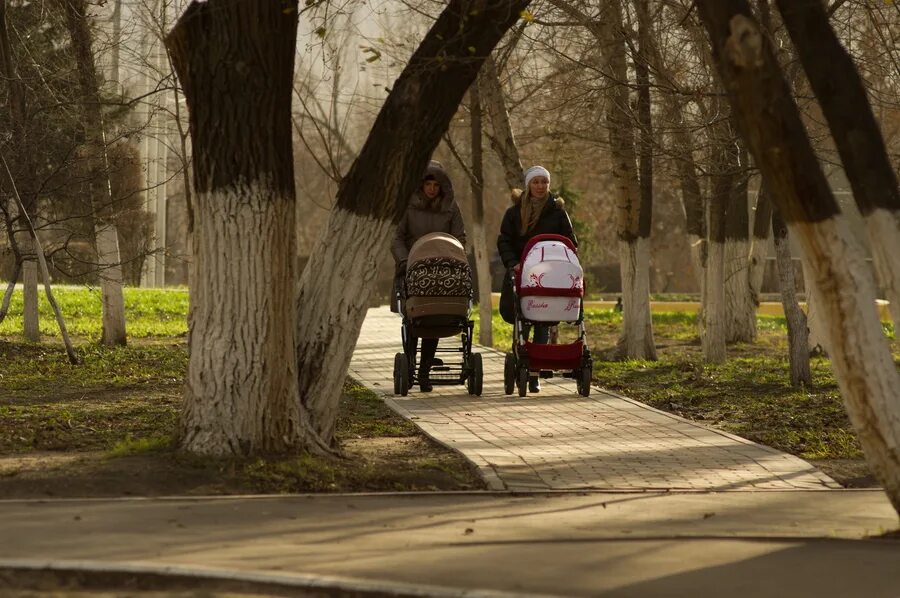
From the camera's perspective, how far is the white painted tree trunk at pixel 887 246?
7766 mm

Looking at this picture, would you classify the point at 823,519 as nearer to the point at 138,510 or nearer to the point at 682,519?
the point at 682,519

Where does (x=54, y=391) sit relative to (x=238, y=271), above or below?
below

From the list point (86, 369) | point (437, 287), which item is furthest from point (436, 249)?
point (86, 369)

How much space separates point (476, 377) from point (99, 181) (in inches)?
297

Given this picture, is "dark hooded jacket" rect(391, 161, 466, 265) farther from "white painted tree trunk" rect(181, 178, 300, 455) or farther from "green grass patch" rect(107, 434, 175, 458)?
"white painted tree trunk" rect(181, 178, 300, 455)

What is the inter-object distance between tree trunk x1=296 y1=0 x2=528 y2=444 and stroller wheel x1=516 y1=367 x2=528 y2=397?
4622 mm

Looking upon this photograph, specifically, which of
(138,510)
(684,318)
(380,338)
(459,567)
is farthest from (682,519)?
(684,318)

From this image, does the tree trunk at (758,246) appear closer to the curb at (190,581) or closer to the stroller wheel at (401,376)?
the stroller wheel at (401,376)

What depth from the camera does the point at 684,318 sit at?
32031mm

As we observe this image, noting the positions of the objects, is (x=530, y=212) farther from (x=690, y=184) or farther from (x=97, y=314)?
(x=97, y=314)

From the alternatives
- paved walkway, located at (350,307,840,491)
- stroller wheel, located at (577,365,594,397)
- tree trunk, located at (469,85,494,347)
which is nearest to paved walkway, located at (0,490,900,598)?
paved walkway, located at (350,307,840,491)

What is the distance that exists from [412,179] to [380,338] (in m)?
15.8

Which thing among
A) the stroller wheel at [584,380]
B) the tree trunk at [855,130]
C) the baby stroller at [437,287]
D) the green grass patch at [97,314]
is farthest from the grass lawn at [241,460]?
Answer: the tree trunk at [855,130]

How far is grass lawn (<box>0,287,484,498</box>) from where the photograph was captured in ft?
29.1
